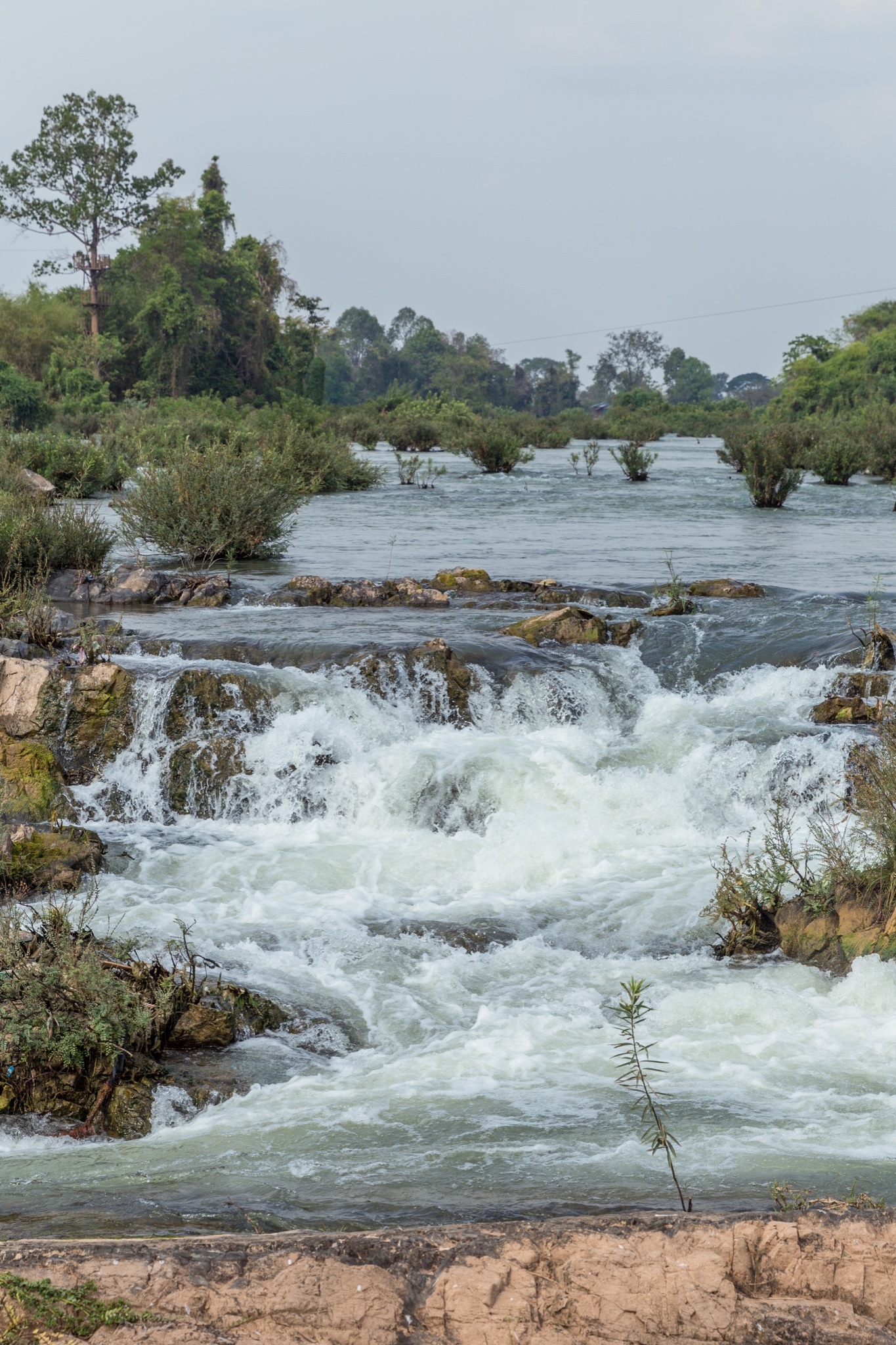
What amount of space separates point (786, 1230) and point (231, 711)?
6837mm

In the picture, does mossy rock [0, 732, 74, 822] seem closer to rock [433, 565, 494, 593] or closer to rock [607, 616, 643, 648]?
rock [607, 616, 643, 648]

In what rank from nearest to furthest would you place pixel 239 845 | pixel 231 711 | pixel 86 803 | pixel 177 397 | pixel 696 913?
pixel 696 913
pixel 239 845
pixel 86 803
pixel 231 711
pixel 177 397

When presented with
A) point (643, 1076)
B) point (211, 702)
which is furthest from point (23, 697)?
point (643, 1076)

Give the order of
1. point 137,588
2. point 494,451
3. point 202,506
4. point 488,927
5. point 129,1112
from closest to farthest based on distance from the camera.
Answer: point 129,1112
point 488,927
point 137,588
point 202,506
point 494,451

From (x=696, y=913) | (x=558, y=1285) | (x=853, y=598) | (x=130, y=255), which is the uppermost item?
(x=130, y=255)

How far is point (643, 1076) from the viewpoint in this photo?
3238 mm

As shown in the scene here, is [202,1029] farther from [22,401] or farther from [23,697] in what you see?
→ [22,401]

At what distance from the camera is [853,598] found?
475 inches

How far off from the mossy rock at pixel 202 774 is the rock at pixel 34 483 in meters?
6.52

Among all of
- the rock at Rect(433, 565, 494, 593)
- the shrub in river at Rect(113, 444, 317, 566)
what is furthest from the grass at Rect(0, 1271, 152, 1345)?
the shrub in river at Rect(113, 444, 317, 566)

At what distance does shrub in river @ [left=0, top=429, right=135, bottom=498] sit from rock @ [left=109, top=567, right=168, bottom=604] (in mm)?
4405

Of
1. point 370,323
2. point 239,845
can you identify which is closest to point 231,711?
point 239,845

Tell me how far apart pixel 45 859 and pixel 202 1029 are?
2.39 m

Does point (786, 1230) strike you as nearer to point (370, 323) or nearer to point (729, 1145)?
point (729, 1145)
